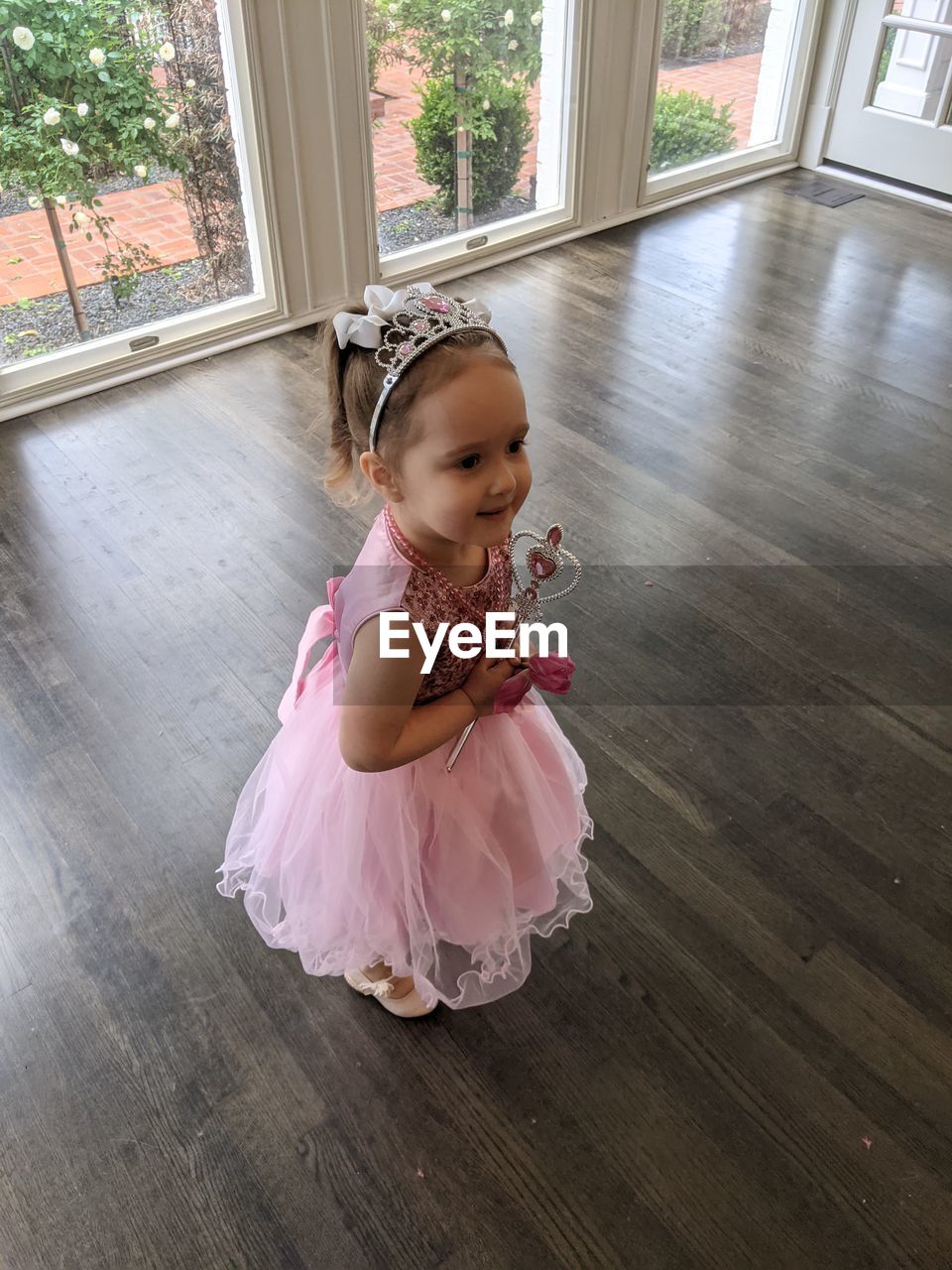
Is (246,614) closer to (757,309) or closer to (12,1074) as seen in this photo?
(12,1074)

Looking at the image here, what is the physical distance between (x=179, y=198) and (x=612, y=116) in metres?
1.78

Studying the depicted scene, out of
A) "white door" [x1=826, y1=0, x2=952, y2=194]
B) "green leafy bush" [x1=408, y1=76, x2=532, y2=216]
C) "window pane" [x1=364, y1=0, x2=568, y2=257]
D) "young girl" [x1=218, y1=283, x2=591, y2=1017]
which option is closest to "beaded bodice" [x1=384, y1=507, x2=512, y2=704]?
"young girl" [x1=218, y1=283, x2=591, y2=1017]

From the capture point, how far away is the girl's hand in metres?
1.20

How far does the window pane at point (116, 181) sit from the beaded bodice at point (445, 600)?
230 cm

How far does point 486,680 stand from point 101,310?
97.8 inches

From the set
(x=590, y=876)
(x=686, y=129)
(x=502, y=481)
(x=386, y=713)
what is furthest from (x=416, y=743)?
(x=686, y=129)

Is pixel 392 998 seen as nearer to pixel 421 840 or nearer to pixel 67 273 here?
pixel 421 840

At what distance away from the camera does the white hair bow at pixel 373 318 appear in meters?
1.06

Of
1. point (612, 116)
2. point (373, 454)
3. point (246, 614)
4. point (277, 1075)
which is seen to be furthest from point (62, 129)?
point (277, 1075)

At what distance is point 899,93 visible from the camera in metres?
4.38

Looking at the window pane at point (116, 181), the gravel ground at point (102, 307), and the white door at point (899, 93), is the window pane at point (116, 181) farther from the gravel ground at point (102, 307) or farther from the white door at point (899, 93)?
the white door at point (899, 93)

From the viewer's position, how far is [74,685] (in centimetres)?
214

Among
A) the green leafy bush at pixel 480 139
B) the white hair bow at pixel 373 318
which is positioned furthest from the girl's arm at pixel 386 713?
the green leafy bush at pixel 480 139

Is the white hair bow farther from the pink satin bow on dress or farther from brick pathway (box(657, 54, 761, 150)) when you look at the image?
brick pathway (box(657, 54, 761, 150))
